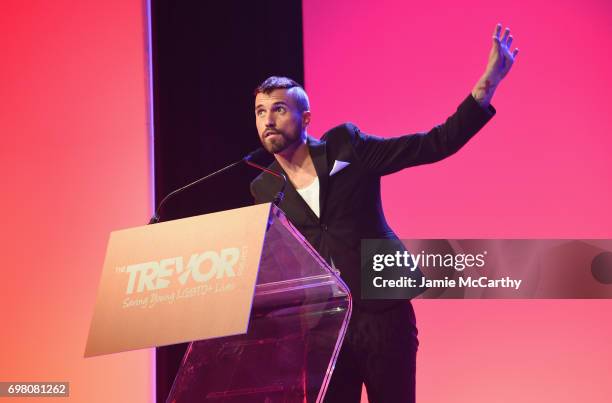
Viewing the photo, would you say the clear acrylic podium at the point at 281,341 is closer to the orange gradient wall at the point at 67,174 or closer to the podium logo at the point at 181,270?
the podium logo at the point at 181,270

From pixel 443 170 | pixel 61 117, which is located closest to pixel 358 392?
pixel 443 170

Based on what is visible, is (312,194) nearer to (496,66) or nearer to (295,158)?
(295,158)

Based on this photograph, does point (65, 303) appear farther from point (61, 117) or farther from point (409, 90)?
point (409, 90)

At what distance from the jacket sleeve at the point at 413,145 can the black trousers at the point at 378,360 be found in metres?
0.56

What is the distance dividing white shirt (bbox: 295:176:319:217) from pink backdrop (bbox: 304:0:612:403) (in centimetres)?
72

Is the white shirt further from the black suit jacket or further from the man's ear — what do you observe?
the man's ear

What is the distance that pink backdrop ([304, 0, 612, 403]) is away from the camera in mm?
3119

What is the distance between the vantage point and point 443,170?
128 inches

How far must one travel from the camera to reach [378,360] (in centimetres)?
231

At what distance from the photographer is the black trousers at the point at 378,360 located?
A: 89.6 inches

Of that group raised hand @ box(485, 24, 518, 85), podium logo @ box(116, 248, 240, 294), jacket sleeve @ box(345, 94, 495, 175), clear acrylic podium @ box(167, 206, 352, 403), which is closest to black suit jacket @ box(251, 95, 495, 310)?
jacket sleeve @ box(345, 94, 495, 175)

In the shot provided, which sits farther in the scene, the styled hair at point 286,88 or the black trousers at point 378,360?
the styled hair at point 286,88

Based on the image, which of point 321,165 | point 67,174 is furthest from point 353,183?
point 67,174

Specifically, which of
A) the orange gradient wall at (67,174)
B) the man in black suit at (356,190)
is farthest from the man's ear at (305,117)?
the orange gradient wall at (67,174)
